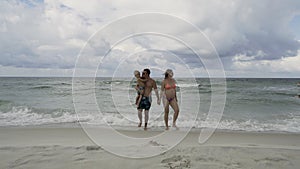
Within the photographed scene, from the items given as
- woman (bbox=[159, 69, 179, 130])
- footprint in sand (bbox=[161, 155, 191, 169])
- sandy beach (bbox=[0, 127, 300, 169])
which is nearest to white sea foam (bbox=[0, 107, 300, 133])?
woman (bbox=[159, 69, 179, 130])

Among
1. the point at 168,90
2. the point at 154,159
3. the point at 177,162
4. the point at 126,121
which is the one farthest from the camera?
the point at 126,121

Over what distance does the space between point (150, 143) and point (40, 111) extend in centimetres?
885

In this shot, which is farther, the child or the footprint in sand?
the child

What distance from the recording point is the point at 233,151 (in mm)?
4605

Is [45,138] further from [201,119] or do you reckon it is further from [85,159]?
[201,119]

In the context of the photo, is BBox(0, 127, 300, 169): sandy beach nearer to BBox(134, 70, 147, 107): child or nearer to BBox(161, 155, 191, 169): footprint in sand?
BBox(161, 155, 191, 169): footprint in sand

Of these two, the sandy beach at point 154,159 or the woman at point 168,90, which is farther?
the woman at point 168,90

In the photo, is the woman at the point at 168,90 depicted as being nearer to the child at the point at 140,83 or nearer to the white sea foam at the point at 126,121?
the child at the point at 140,83

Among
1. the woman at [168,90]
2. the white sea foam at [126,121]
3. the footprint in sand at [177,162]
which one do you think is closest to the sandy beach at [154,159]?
the footprint in sand at [177,162]

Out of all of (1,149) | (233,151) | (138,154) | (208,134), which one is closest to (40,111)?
(1,149)

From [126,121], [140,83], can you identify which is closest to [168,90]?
[140,83]

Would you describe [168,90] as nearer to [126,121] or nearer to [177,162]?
[177,162]

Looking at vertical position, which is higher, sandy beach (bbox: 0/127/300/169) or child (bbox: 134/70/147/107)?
child (bbox: 134/70/147/107)

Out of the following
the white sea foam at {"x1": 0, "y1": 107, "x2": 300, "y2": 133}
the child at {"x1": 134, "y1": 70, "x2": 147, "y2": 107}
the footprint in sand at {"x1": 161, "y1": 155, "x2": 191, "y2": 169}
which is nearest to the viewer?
the footprint in sand at {"x1": 161, "y1": 155, "x2": 191, "y2": 169}
